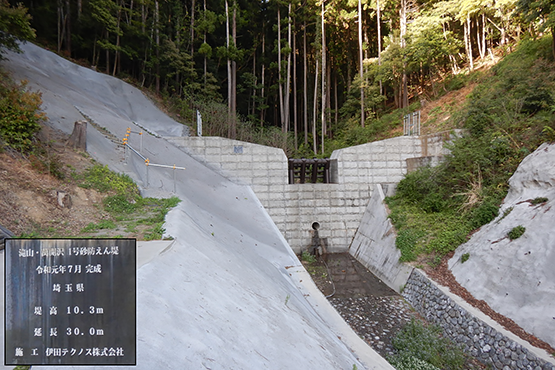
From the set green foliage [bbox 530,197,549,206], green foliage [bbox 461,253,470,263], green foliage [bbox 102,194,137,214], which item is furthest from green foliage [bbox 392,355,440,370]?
green foliage [bbox 102,194,137,214]

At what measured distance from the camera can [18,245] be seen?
180 centimetres

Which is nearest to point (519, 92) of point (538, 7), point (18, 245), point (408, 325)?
point (538, 7)

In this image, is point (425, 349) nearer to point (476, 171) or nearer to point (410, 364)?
point (410, 364)

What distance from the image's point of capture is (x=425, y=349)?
5.30 meters

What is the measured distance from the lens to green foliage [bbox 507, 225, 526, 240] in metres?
5.98

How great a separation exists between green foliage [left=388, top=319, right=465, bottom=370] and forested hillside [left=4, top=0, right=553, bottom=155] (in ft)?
37.4

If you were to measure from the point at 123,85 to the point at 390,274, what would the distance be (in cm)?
1717

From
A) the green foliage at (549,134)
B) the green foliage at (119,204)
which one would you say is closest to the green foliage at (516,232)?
the green foliage at (549,134)

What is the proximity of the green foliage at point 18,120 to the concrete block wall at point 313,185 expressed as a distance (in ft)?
17.2

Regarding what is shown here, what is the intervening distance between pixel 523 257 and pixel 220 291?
235 inches

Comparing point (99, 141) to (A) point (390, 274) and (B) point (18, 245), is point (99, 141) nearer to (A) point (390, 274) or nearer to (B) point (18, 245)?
(B) point (18, 245)

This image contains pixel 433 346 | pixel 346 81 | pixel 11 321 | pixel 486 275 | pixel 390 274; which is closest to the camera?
pixel 11 321

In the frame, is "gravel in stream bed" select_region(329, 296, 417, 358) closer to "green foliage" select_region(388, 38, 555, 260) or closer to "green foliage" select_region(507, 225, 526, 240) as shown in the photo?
"green foliage" select_region(388, 38, 555, 260)

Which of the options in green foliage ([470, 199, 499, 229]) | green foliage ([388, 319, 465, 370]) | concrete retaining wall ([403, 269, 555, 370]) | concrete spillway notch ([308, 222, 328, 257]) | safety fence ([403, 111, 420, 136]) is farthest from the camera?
safety fence ([403, 111, 420, 136])
